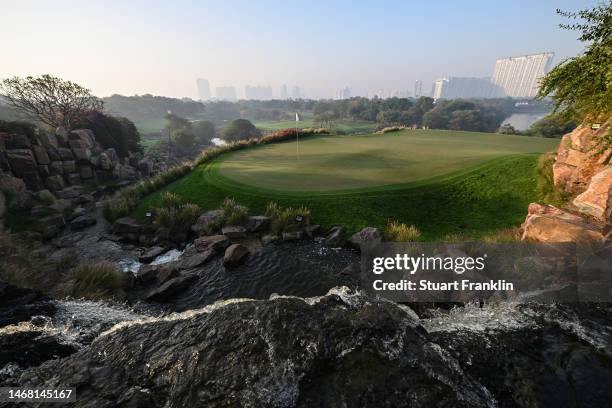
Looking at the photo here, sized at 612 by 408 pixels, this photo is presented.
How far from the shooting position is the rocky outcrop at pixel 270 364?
3.02 metres

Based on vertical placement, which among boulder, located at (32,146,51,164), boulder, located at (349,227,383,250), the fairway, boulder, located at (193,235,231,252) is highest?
boulder, located at (32,146,51,164)

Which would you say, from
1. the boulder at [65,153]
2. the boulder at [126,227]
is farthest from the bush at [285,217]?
the boulder at [65,153]

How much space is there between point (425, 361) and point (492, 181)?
10295 millimetres

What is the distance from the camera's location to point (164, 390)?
309cm

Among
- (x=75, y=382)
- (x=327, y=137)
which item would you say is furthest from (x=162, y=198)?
(x=327, y=137)

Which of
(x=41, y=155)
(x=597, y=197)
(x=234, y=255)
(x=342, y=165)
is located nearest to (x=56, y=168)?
(x=41, y=155)

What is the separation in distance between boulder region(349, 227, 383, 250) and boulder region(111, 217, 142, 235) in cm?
800

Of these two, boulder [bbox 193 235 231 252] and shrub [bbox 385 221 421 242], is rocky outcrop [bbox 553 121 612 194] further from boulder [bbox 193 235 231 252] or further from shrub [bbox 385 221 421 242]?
boulder [bbox 193 235 231 252]

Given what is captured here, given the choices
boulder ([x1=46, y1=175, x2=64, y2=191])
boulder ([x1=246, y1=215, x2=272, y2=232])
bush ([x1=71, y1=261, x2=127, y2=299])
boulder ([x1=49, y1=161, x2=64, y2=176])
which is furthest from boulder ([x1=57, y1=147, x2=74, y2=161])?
boulder ([x1=246, y1=215, x2=272, y2=232])

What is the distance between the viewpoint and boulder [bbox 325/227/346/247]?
8.48m

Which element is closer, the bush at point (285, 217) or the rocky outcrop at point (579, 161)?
the rocky outcrop at point (579, 161)

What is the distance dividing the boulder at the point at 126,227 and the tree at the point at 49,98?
634 inches

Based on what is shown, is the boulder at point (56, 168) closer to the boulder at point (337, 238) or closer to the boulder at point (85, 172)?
the boulder at point (85, 172)

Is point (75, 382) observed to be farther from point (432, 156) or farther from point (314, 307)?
point (432, 156)
